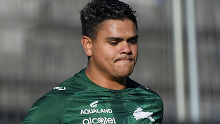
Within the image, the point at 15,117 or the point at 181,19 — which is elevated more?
the point at 181,19

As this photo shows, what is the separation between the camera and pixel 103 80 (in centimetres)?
279

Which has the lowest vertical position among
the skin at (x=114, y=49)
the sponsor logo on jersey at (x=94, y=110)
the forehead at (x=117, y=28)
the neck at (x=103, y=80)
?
the sponsor logo on jersey at (x=94, y=110)

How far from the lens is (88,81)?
111 inches

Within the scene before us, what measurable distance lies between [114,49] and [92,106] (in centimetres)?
37

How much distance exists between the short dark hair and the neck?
226 millimetres

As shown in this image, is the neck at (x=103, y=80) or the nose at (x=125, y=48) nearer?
the nose at (x=125, y=48)

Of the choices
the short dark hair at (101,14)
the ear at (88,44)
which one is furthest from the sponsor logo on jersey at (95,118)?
the short dark hair at (101,14)

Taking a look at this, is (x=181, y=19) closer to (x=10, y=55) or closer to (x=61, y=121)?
(x=10, y=55)

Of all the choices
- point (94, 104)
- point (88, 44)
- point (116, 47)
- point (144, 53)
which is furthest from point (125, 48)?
point (144, 53)

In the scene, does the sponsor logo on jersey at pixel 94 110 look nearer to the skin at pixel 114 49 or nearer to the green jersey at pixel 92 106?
the green jersey at pixel 92 106

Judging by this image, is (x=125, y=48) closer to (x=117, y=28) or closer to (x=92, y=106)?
(x=117, y=28)

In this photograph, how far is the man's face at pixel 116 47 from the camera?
8.55 ft

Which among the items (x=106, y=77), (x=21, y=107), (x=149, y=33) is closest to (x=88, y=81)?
(x=106, y=77)

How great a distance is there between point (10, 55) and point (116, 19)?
2.88 meters
